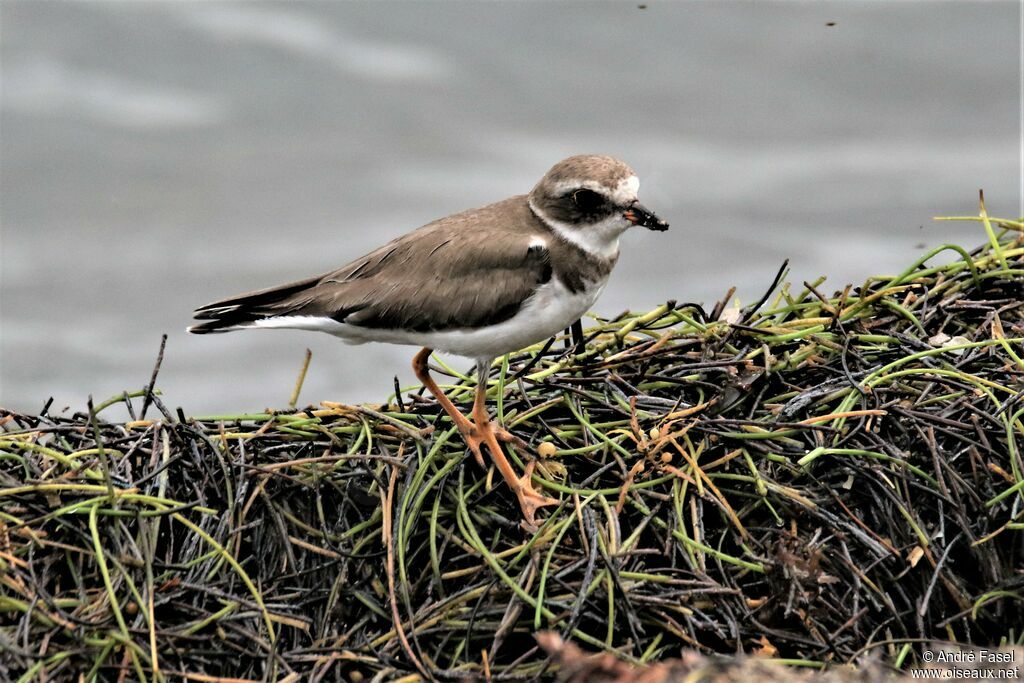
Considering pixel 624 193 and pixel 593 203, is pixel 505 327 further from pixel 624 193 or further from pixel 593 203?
pixel 624 193

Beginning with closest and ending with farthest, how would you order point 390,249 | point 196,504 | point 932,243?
point 196,504 → point 390,249 → point 932,243

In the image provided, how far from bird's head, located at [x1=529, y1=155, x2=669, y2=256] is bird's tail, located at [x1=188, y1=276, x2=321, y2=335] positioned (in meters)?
1.34

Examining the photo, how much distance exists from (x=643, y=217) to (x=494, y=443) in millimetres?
1309

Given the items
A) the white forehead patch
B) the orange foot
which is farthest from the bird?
the orange foot

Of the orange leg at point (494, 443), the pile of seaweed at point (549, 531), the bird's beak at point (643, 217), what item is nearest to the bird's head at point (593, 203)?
the bird's beak at point (643, 217)

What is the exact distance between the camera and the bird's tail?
227 inches

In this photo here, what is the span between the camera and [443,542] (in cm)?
488

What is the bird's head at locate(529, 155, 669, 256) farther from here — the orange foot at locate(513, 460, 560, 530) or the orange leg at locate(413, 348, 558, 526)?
the orange foot at locate(513, 460, 560, 530)

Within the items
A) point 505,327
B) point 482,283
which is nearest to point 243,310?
point 482,283

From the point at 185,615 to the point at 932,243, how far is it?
8.58 meters

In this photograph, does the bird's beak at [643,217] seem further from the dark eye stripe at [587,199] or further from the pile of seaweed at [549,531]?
the pile of seaweed at [549,531]

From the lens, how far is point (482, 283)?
221 inches

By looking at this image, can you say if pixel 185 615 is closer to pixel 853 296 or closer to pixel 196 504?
pixel 196 504

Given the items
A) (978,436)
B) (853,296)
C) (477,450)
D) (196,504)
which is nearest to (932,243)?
(853,296)
